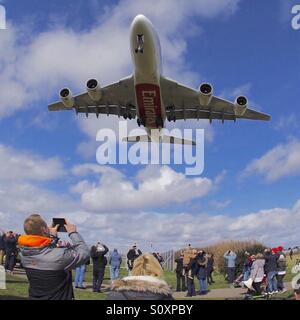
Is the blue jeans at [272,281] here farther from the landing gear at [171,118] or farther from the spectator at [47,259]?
the landing gear at [171,118]

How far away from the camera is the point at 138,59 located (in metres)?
22.9

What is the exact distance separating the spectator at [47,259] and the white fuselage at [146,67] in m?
18.9

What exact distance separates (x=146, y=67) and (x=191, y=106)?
722cm

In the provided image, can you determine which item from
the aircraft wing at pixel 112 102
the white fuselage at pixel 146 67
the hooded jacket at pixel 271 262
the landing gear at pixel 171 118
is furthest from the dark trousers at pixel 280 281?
the landing gear at pixel 171 118

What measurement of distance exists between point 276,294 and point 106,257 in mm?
5090

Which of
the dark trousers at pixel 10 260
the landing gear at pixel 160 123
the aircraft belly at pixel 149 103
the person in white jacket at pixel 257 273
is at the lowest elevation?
the person in white jacket at pixel 257 273

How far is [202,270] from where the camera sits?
13672mm

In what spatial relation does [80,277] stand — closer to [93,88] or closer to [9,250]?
[9,250]

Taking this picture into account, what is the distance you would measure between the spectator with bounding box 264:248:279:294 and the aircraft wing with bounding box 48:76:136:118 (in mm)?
16521

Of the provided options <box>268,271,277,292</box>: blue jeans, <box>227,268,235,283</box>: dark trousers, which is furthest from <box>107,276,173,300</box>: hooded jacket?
<box>227,268,235,283</box>: dark trousers

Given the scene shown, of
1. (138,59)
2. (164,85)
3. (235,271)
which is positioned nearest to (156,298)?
(235,271)

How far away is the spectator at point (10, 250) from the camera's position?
9.65 m

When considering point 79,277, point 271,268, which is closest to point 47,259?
point 79,277

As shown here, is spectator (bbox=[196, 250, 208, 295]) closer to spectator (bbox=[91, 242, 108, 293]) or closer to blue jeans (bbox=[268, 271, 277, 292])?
blue jeans (bbox=[268, 271, 277, 292])
